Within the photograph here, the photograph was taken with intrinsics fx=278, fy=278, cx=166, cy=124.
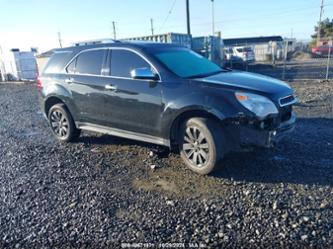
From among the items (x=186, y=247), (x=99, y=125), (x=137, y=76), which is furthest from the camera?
(x=99, y=125)

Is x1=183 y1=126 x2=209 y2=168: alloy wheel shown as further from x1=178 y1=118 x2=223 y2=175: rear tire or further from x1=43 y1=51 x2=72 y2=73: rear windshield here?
x1=43 y1=51 x2=72 y2=73: rear windshield

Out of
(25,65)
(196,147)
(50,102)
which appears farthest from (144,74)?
(25,65)

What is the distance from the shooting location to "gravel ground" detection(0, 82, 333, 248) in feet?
9.05

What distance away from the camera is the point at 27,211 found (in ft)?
11.0

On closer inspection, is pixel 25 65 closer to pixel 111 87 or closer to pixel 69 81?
pixel 69 81

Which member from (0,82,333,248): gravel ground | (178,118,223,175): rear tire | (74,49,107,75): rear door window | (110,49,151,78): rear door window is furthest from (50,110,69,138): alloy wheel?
(178,118,223,175): rear tire

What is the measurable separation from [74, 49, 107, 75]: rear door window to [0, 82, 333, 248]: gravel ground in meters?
1.48

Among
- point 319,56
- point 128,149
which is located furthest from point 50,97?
point 319,56

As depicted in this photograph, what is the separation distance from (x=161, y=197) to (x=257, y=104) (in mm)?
1710

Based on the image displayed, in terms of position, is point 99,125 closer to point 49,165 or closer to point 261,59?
point 49,165

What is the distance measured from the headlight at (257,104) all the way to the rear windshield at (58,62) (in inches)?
139

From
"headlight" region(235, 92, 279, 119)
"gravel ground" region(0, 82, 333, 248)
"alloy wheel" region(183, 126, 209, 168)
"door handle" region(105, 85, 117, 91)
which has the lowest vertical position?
"gravel ground" region(0, 82, 333, 248)

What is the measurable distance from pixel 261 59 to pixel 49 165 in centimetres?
3203

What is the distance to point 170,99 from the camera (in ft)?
13.3
